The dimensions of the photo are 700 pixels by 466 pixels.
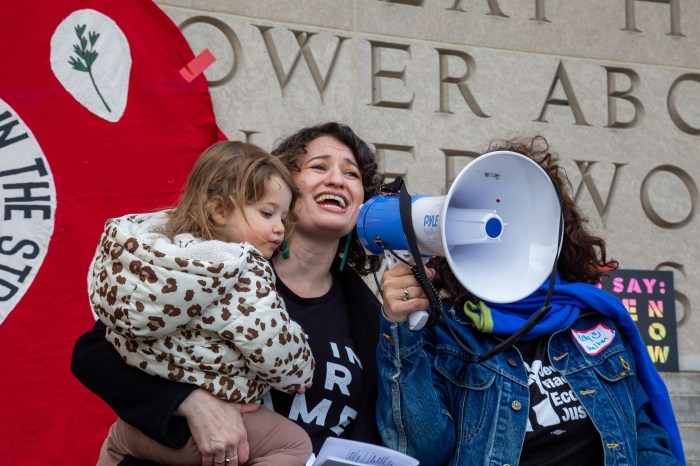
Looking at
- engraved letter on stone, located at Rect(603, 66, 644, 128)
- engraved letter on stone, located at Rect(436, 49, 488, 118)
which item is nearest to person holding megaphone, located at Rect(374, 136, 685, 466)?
engraved letter on stone, located at Rect(436, 49, 488, 118)

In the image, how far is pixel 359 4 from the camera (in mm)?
4965

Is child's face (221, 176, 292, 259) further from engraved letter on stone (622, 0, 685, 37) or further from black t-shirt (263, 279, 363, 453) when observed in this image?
engraved letter on stone (622, 0, 685, 37)

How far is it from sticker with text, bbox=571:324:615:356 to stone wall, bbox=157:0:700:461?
2294mm

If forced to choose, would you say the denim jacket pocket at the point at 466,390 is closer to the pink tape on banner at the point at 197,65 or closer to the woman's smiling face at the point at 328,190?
the woman's smiling face at the point at 328,190

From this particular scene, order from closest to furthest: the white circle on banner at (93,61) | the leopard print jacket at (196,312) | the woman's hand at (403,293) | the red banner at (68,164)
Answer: the leopard print jacket at (196,312) → the woman's hand at (403,293) → the red banner at (68,164) → the white circle on banner at (93,61)

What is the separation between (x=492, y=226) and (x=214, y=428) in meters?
0.91

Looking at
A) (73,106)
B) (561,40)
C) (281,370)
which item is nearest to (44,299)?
(73,106)

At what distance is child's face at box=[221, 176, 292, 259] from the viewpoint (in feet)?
8.04

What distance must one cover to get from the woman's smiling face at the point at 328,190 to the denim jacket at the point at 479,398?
0.43 m

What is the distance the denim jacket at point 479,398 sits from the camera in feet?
8.12

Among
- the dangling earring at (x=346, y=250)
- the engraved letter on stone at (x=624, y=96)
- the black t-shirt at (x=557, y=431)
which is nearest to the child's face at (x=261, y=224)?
the dangling earring at (x=346, y=250)

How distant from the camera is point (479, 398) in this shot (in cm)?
254

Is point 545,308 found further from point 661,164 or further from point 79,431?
point 661,164

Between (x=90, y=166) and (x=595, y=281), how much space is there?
227cm
